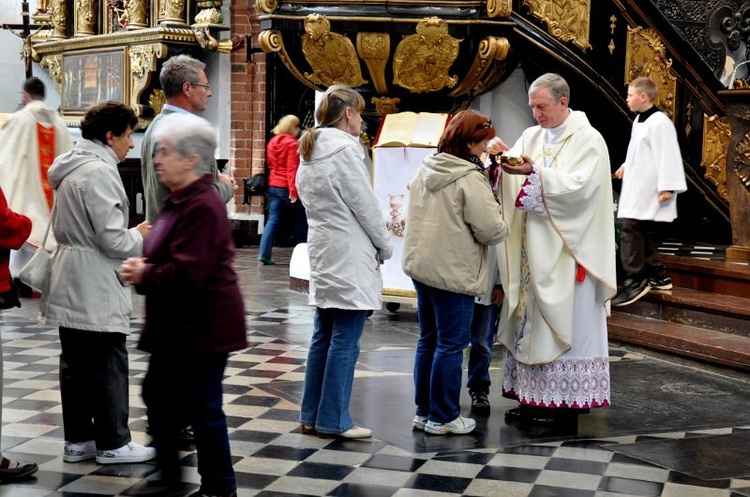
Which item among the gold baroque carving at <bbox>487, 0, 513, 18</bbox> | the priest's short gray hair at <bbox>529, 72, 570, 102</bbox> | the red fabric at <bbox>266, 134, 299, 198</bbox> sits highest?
the gold baroque carving at <bbox>487, 0, 513, 18</bbox>

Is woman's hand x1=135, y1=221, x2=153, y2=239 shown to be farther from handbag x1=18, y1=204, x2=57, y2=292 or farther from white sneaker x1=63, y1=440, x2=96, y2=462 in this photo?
white sneaker x1=63, y1=440, x2=96, y2=462

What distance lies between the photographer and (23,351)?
7.92m

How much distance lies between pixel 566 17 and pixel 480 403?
13.6 feet

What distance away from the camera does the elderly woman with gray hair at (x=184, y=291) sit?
416 cm

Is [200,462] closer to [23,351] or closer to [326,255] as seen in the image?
[326,255]

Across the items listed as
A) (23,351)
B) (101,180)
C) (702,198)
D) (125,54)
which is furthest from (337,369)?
(125,54)

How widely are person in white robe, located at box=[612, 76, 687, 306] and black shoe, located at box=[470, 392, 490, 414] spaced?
110 inches

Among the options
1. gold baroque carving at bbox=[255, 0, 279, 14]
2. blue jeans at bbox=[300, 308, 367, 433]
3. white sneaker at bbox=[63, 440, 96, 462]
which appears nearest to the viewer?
white sneaker at bbox=[63, 440, 96, 462]

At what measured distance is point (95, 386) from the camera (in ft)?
16.9

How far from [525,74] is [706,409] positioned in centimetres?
366

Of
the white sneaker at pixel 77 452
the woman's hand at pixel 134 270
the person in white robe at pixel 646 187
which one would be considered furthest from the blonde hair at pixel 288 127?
the woman's hand at pixel 134 270

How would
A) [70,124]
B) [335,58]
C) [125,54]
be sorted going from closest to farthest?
A: [335,58], [125,54], [70,124]

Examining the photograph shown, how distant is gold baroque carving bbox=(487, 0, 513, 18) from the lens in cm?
880

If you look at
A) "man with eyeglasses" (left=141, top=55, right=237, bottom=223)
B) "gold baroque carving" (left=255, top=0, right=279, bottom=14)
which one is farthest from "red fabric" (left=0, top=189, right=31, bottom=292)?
"gold baroque carving" (left=255, top=0, right=279, bottom=14)
